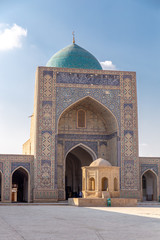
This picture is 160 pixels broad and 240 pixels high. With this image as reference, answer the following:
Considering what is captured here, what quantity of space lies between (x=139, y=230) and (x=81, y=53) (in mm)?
15245

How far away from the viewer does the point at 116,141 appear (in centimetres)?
1777

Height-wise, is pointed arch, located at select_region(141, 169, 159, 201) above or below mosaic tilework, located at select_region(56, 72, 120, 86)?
below

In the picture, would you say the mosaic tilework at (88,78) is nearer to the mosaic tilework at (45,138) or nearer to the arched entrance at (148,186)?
the mosaic tilework at (45,138)

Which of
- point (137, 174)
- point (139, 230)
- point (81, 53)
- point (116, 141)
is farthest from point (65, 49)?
point (139, 230)

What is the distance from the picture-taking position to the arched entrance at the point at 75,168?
66.6ft

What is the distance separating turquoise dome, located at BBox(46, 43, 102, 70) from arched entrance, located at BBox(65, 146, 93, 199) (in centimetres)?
425

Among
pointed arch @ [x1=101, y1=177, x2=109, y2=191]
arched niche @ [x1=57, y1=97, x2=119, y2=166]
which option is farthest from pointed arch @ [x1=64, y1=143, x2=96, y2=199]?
pointed arch @ [x1=101, y1=177, x2=109, y2=191]

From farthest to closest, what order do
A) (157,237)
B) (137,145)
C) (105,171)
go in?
(137,145), (105,171), (157,237)

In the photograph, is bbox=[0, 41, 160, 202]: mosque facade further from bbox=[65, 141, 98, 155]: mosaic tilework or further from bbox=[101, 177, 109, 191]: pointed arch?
bbox=[101, 177, 109, 191]: pointed arch

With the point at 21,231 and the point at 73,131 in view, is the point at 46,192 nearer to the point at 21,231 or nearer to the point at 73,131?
the point at 73,131

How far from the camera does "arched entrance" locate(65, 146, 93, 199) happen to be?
66.6ft

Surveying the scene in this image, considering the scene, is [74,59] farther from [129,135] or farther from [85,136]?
[129,135]

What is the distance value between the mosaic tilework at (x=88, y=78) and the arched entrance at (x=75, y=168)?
137 inches

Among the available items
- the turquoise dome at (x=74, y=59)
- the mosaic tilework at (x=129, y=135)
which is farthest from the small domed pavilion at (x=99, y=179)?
the turquoise dome at (x=74, y=59)
